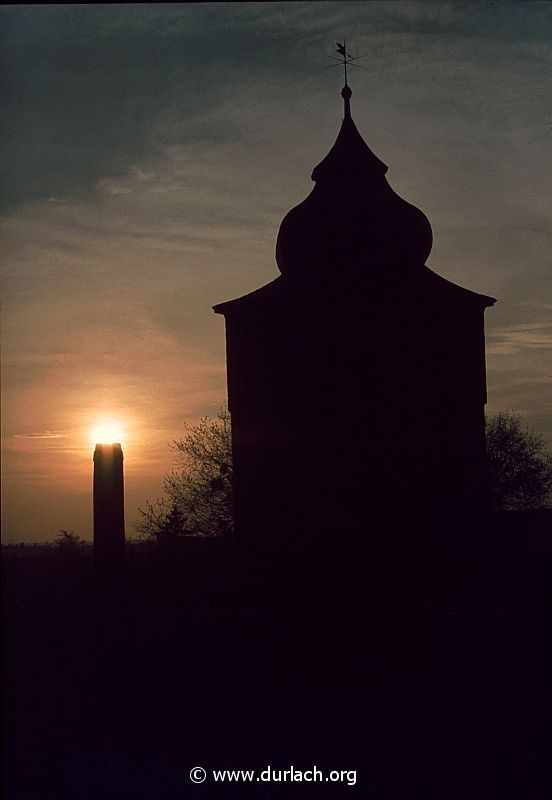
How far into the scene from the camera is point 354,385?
16.7 meters

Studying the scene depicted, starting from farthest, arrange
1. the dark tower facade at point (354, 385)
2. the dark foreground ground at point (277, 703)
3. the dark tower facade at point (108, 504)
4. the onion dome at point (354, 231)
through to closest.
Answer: the onion dome at point (354, 231), the dark tower facade at point (354, 385), the dark tower facade at point (108, 504), the dark foreground ground at point (277, 703)

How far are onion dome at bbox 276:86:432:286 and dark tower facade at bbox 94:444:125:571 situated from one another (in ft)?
15.7

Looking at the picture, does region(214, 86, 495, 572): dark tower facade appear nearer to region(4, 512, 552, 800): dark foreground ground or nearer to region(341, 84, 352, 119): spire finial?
region(341, 84, 352, 119): spire finial

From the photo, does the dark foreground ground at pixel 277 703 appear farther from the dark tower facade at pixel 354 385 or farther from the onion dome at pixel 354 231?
the onion dome at pixel 354 231

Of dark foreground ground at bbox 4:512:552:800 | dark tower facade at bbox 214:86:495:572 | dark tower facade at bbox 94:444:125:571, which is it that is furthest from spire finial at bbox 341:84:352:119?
dark foreground ground at bbox 4:512:552:800

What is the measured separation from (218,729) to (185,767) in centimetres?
85

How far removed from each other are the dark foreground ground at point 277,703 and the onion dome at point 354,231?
6.47m

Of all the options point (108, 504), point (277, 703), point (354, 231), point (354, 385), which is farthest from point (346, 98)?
point (277, 703)

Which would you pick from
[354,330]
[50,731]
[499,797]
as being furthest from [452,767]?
[354,330]

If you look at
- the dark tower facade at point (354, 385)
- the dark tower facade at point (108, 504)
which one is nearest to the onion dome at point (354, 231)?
the dark tower facade at point (354, 385)

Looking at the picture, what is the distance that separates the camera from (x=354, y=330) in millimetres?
16859

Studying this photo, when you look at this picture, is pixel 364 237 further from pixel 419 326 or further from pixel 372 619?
pixel 372 619

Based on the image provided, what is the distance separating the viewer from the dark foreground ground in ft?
26.3

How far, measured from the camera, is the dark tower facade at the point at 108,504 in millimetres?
15422
